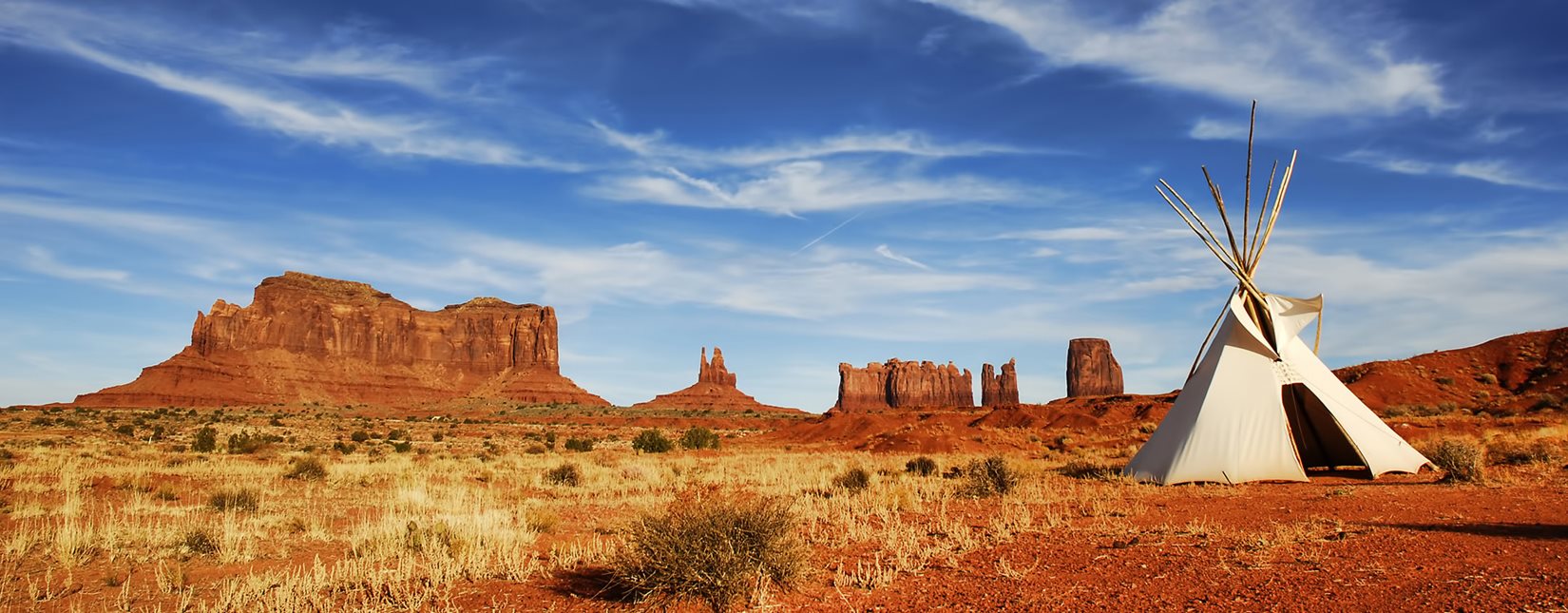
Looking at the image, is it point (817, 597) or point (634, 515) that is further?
point (634, 515)

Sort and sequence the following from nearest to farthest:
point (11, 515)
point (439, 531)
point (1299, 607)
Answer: point (1299, 607), point (439, 531), point (11, 515)

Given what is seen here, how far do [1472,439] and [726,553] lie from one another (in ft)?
73.5

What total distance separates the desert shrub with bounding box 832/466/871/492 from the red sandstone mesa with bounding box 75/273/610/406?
11022 centimetres

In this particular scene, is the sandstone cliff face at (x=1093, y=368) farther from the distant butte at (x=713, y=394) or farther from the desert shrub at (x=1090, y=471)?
the desert shrub at (x=1090, y=471)

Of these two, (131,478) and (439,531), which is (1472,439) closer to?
(439,531)

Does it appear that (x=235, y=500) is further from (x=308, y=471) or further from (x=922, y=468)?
(x=922, y=468)

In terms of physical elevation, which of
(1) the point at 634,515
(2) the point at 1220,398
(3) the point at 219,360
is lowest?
(1) the point at 634,515

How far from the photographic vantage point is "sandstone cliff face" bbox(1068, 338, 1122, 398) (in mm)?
129625

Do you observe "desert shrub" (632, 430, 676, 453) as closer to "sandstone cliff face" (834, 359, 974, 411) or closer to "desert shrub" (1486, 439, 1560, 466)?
"desert shrub" (1486, 439, 1560, 466)

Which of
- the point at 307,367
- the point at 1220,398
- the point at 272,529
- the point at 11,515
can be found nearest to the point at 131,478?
the point at 11,515

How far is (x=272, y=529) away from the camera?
10430 millimetres

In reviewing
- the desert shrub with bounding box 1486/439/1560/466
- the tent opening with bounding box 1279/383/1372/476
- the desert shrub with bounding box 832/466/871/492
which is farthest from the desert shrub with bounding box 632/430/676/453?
the desert shrub with bounding box 1486/439/1560/466

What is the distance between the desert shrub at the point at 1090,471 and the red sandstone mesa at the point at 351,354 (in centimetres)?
11036

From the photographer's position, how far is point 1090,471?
17.0 metres
